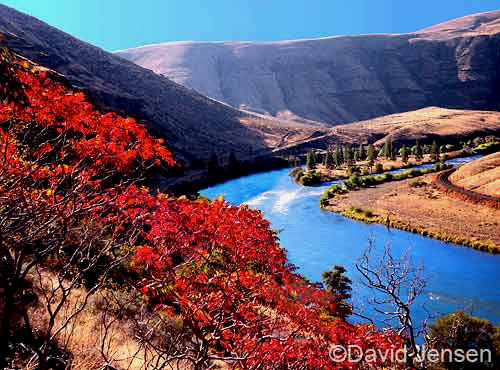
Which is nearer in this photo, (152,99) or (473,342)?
(473,342)

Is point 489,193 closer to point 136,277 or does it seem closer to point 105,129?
point 136,277

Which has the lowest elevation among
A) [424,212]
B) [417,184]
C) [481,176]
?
[424,212]

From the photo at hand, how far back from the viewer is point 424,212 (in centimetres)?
5247

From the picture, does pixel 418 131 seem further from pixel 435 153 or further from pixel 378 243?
A: pixel 378 243

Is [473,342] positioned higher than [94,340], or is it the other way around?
[94,340]

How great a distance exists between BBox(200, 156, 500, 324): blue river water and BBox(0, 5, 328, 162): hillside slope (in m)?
47.1

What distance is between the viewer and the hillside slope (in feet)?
343

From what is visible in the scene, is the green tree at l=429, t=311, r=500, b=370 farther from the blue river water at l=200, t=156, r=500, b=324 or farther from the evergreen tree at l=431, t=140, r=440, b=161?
the evergreen tree at l=431, t=140, r=440, b=161

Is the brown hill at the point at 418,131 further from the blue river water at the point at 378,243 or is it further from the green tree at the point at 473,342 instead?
the green tree at the point at 473,342

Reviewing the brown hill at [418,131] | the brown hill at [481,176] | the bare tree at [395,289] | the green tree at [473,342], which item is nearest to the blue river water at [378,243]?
the bare tree at [395,289]

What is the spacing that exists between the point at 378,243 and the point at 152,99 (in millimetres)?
108373

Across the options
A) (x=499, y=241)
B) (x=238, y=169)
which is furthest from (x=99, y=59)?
(x=499, y=241)

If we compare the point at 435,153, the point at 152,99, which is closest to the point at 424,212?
the point at 435,153

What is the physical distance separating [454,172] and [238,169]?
5227 cm
